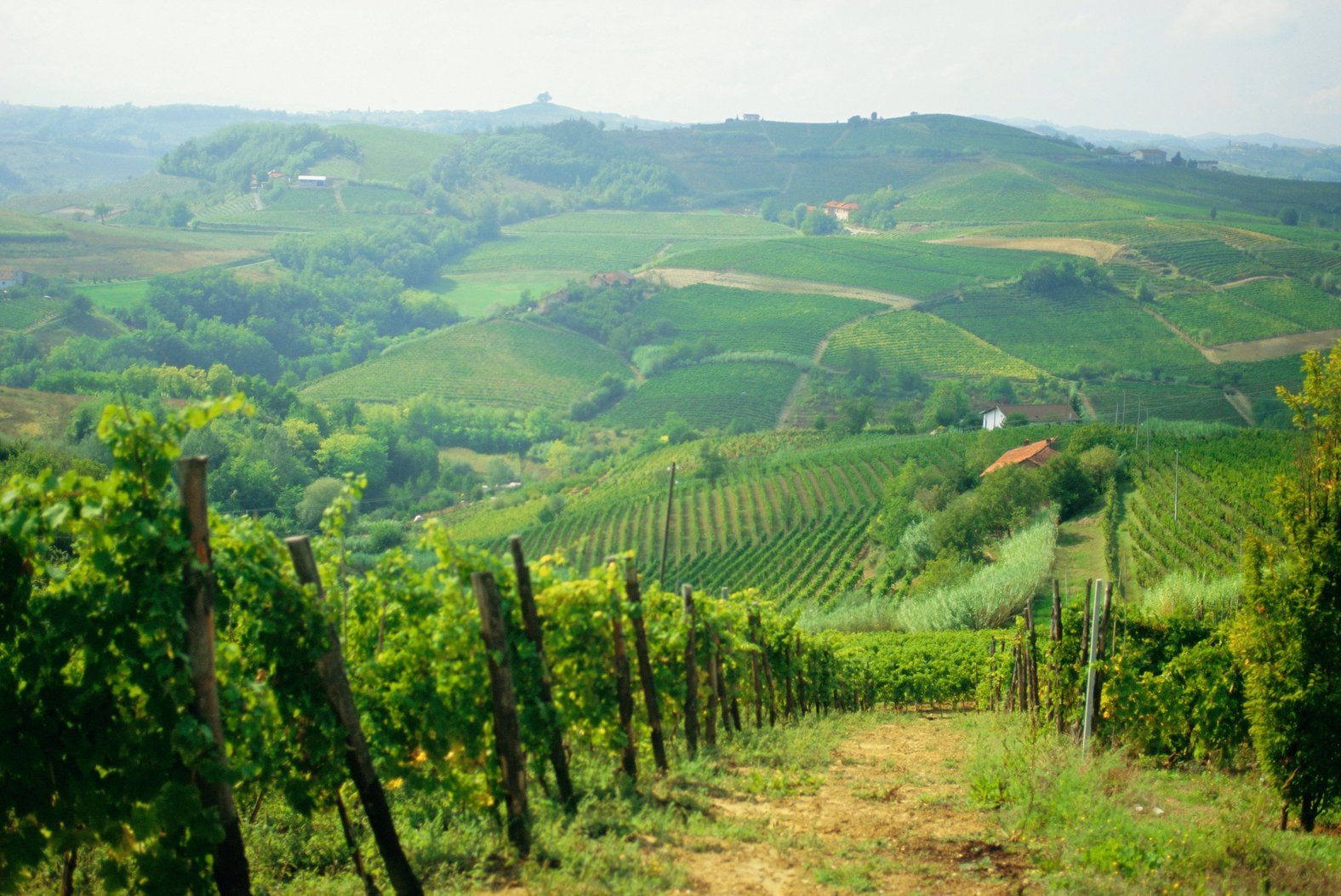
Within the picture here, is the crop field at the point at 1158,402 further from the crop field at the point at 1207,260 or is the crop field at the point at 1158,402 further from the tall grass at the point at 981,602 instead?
the tall grass at the point at 981,602

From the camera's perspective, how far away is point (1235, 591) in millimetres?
18062

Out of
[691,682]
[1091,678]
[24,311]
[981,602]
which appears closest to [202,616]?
[691,682]

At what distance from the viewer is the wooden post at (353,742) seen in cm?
554

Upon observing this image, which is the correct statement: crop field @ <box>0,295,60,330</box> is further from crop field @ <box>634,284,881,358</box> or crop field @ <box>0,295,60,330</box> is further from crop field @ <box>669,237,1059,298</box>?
crop field @ <box>669,237,1059,298</box>

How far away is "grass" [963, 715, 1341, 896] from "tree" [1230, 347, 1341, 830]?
1.46 ft

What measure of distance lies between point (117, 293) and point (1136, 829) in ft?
386

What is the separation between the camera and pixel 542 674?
21.8ft

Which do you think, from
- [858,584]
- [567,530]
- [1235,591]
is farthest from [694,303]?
[1235,591]

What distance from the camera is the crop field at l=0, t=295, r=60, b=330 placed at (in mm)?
88000

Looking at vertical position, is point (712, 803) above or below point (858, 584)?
above

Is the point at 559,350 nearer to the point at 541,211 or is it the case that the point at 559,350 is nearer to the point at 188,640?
the point at 541,211

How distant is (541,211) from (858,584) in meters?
150

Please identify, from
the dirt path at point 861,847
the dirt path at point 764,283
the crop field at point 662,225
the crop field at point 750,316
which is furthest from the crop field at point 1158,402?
the crop field at point 662,225

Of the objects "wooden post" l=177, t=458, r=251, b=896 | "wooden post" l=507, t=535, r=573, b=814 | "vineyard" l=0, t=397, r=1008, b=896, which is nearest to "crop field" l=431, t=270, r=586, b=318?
"vineyard" l=0, t=397, r=1008, b=896
